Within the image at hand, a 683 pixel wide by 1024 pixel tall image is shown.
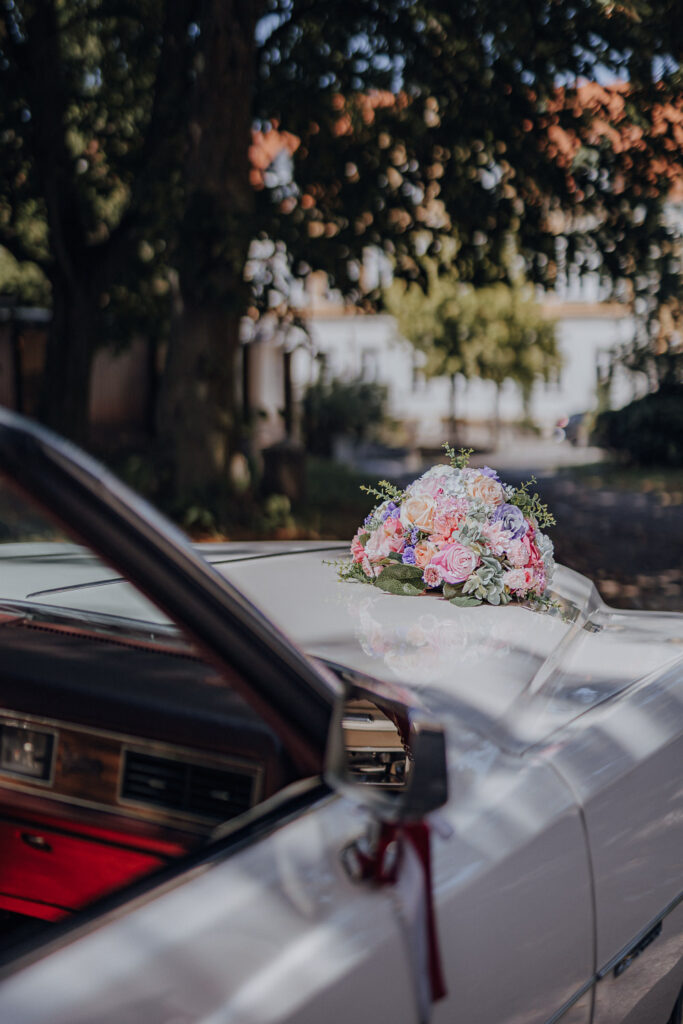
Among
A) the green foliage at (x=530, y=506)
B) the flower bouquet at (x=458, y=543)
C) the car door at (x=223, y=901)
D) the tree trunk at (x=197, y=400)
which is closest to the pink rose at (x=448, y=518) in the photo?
the flower bouquet at (x=458, y=543)

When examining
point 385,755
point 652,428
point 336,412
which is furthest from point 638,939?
point 336,412

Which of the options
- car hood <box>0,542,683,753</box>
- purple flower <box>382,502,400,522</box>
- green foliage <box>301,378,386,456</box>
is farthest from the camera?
green foliage <box>301,378,386,456</box>

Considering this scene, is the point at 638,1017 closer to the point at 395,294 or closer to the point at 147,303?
the point at 147,303

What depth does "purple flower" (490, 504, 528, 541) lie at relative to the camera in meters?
2.66

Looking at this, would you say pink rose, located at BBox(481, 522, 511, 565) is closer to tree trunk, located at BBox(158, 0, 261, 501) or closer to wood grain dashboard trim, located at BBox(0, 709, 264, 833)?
wood grain dashboard trim, located at BBox(0, 709, 264, 833)

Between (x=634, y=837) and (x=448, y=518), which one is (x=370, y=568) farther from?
(x=634, y=837)

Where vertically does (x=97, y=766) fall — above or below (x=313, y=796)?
below

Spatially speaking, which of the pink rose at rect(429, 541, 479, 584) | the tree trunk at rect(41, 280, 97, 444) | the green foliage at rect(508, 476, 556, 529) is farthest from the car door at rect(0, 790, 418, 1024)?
the tree trunk at rect(41, 280, 97, 444)

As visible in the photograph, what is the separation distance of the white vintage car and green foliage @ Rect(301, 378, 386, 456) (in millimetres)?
22014

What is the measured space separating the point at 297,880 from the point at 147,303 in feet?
49.0

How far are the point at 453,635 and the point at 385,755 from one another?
55 centimetres

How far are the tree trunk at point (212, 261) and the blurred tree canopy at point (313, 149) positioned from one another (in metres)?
0.02

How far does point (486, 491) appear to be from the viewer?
2764 millimetres

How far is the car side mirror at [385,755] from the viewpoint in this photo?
1.17m
